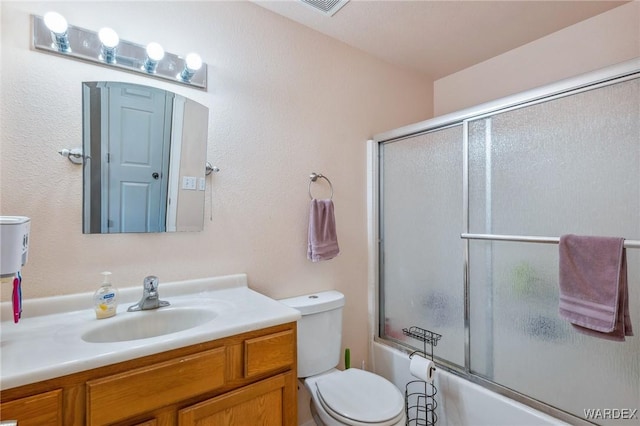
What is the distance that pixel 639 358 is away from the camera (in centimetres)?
123

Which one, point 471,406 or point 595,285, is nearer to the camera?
point 595,285

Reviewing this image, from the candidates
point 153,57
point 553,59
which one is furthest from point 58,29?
point 553,59

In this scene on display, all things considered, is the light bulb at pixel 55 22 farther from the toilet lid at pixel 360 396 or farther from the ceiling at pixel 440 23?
the toilet lid at pixel 360 396

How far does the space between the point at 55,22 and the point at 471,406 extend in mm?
2321

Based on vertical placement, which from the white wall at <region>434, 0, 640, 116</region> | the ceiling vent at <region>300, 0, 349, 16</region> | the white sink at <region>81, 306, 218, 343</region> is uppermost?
the ceiling vent at <region>300, 0, 349, 16</region>

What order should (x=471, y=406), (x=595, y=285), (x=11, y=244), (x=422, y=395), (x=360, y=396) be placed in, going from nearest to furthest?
(x=11, y=244) < (x=595, y=285) < (x=360, y=396) < (x=471, y=406) < (x=422, y=395)

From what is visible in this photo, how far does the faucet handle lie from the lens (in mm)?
1215

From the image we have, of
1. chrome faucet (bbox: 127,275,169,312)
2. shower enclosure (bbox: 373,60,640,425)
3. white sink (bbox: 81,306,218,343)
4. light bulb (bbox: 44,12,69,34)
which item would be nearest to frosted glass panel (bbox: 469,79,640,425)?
shower enclosure (bbox: 373,60,640,425)

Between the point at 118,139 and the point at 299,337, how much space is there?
3.85 feet

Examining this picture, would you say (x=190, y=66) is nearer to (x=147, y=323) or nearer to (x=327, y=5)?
(x=327, y=5)

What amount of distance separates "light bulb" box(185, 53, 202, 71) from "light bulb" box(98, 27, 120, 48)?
10.2 inches

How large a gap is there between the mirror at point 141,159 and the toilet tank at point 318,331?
67cm

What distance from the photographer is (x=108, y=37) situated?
1195mm

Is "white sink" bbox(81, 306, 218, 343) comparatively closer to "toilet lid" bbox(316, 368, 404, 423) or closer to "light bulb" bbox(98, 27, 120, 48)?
"toilet lid" bbox(316, 368, 404, 423)
